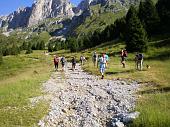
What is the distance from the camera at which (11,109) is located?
2564cm

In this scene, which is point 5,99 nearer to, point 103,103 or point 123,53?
point 103,103

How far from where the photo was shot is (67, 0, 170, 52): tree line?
87188 mm

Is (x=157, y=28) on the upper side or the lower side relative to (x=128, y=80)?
upper

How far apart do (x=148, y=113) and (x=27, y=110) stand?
8111 mm

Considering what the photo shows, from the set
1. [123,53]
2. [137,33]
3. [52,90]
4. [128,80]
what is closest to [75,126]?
[52,90]

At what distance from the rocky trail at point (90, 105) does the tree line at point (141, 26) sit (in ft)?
174

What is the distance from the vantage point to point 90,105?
25859mm

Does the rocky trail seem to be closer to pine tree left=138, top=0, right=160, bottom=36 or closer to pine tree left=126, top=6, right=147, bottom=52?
pine tree left=126, top=6, right=147, bottom=52

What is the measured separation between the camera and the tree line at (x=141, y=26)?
87.2 meters

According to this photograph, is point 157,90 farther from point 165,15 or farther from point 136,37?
point 165,15

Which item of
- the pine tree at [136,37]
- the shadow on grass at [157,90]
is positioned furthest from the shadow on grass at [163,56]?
the shadow on grass at [157,90]

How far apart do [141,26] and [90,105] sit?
64066 millimetres

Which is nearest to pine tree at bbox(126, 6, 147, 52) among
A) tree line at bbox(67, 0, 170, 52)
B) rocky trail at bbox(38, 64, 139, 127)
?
tree line at bbox(67, 0, 170, 52)

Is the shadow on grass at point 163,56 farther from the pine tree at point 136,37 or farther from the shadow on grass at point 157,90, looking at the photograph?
the shadow on grass at point 157,90
